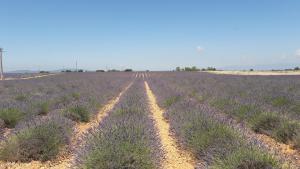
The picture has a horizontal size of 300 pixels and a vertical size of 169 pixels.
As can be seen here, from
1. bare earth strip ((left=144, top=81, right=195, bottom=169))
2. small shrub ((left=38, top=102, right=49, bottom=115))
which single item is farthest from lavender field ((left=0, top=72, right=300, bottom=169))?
small shrub ((left=38, top=102, right=49, bottom=115))

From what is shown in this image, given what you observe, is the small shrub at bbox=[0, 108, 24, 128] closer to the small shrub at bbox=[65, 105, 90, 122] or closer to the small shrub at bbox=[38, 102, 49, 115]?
the small shrub at bbox=[65, 105, 90, 122]

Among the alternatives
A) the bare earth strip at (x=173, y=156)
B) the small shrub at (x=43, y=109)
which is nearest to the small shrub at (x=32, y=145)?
the bare earth strip at (x=173, y=156)

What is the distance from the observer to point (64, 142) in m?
7.75

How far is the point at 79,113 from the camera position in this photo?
1182 centimetres

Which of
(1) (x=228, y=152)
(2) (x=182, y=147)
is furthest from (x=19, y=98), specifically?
(1) (x=228, y=152)

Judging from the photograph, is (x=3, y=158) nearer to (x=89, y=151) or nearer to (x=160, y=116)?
(x=89, y=151)

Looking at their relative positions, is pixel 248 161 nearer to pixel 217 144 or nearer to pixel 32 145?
pixel 217 144

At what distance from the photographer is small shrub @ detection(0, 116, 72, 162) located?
688 cm

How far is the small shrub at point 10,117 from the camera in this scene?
33.1 ft

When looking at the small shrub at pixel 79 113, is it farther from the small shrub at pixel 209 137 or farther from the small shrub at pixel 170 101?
the small shrub at pixel 209 137

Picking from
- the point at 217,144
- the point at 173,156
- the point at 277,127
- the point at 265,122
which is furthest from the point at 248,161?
the point at 265,122

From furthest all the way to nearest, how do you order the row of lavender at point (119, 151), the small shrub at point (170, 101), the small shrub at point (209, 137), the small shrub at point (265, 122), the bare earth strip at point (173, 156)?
the small shrub at point (170, 101) → the small shrub at point (265, 122) → the bare earth strip at point (173, 156) → the small shrub at point (209, 137) → the row of lavender at point (119, 151)

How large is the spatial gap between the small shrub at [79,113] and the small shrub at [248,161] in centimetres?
690

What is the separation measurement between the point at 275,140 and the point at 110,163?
4.52 metres
